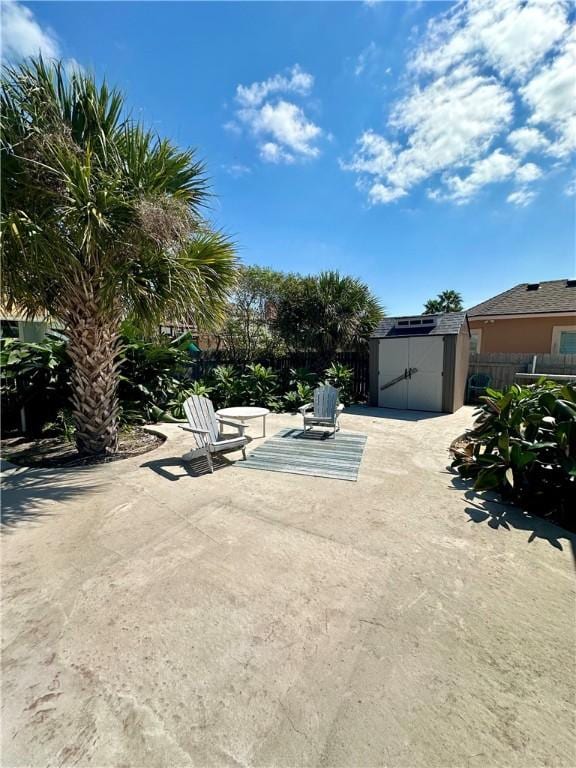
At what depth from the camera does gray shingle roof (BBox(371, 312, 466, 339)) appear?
9.16 meters

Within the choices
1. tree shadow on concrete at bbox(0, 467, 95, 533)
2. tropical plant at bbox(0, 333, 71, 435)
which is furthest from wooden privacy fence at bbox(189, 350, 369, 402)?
tree shadow on concrete at bbox(0, 467, 95, 533)

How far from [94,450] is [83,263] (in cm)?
298

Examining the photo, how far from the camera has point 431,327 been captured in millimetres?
9438

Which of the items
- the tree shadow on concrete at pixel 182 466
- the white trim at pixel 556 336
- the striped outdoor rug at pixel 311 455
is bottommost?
the striped outdoor rug at pixel 311 455

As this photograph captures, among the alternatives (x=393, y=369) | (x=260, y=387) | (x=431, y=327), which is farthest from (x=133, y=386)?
(x=431, y=327)

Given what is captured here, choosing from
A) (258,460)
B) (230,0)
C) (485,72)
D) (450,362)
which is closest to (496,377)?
(450,362)

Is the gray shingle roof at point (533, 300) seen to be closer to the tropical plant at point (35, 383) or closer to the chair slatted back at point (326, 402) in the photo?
the chair slatted back at point (326, 402)

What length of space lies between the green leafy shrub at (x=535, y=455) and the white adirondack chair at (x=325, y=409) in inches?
117

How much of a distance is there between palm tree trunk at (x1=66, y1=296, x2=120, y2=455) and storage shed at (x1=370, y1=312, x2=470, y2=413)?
7.42 meters

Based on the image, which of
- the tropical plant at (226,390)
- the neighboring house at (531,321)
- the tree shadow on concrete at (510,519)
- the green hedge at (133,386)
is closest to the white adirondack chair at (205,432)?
the green hedge at (133,386)

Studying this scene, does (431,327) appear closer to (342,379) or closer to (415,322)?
(415,322)

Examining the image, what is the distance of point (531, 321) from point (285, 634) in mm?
16688

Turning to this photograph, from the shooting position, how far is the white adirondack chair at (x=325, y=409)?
6.93m

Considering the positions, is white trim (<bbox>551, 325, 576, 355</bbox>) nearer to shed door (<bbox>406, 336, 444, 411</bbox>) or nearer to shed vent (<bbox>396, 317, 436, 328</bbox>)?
shed vent (<bbox>396, 317, 436, 328</bbox>)
